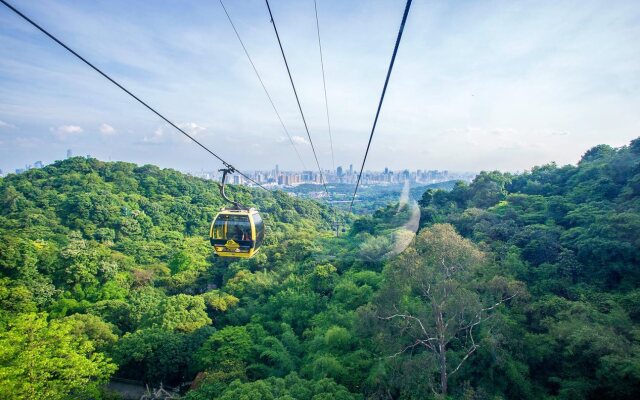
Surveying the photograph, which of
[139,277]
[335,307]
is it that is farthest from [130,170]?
[335,307]

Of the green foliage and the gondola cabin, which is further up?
the gondola cabin

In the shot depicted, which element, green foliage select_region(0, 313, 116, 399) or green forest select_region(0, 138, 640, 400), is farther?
green foliage select_region(0, 313, 116, 399)

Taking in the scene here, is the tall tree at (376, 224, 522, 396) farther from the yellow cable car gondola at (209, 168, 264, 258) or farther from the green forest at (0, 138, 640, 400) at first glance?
the yellow cable car gondola at (209, 168, 264, 258)

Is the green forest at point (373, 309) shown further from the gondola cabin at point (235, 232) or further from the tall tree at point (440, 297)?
the gondola cabin at point (235, 232)

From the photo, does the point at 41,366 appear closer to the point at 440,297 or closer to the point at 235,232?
the point at 235,232

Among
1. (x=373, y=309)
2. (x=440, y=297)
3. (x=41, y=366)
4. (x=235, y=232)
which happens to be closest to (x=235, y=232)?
(x=235, y=232)

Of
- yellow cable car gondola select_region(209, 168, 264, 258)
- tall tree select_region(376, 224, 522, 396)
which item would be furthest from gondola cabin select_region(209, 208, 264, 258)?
tall tree select_region(376, 224, 522, 396)
